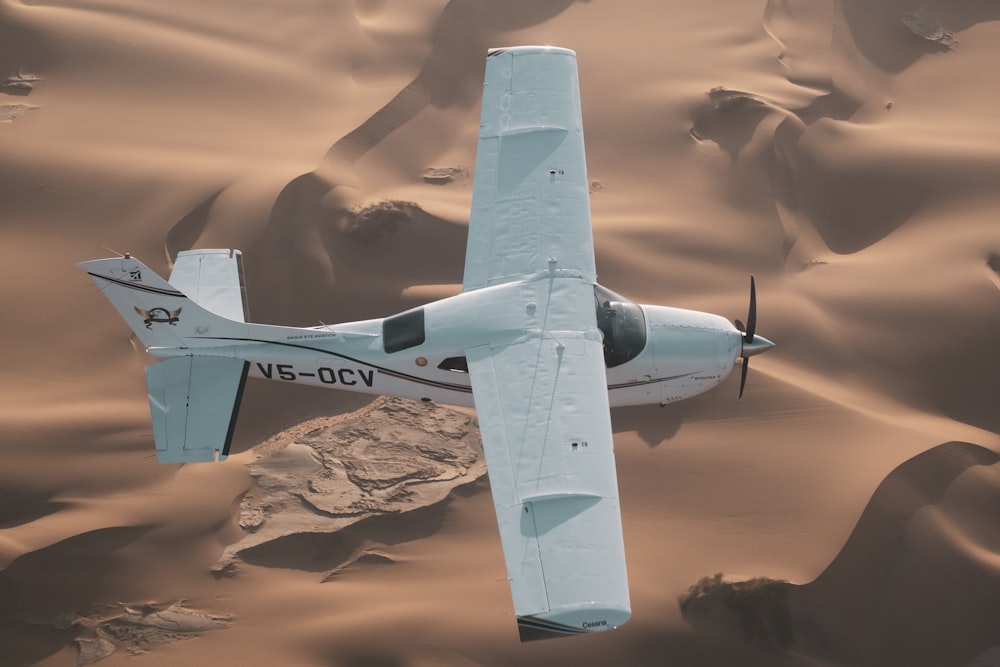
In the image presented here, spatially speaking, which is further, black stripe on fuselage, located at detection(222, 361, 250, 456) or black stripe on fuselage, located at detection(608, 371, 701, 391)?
black stripe on fuselage, located at detection(608, 371, 701, 391)

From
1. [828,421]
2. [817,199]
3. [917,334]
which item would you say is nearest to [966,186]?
[817,199]

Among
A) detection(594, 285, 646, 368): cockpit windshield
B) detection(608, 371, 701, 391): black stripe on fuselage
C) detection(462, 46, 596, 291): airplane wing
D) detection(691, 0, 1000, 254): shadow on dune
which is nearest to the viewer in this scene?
detection(594, 285, 646, 368): cockpit windshield

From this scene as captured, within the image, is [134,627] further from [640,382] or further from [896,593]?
[896,593]

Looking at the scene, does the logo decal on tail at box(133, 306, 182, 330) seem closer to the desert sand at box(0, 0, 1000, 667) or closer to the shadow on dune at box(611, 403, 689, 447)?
the desert sand at box(0, 0, 1000, 667)

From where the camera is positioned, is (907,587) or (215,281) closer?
(907,587)

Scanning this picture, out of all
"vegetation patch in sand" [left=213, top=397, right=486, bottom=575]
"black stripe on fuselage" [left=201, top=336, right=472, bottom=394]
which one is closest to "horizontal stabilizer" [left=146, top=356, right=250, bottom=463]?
"black stripe on fuselage" [left=201, top=336, right=472, bottom=394]

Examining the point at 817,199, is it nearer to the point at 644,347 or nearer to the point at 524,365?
the point at 644,347

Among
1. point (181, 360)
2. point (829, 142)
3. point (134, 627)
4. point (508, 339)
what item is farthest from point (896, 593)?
point (829, 142)
